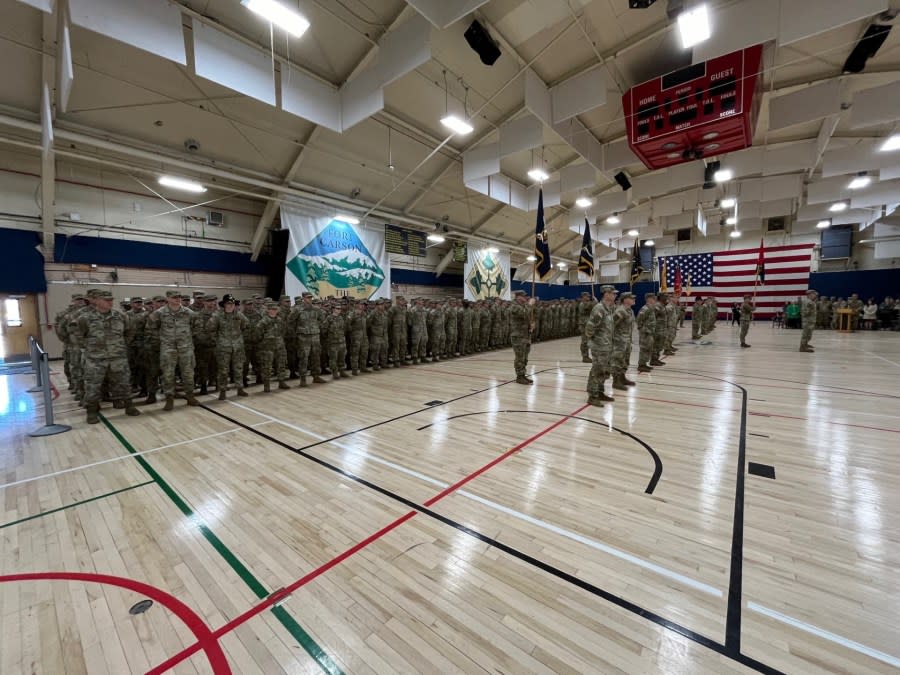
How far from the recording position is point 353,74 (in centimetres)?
818

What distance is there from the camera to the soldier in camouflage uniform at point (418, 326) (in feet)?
29.6

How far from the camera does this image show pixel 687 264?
24.5m

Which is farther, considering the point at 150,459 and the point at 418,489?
the point at 150,459

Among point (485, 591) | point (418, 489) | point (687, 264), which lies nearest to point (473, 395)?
point (418, 489)

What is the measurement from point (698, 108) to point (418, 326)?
286 inches

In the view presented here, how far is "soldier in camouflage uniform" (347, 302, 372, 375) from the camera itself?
768 centimetres

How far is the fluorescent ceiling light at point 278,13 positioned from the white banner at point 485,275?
1379 centimetres

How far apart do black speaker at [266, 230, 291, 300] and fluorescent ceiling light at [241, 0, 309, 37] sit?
7217 millimetres

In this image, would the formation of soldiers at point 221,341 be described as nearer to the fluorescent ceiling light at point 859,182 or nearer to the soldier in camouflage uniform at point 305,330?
the soldier in camouflage uniform at point 305,330

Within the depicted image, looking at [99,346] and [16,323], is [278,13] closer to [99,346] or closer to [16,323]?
→ [99,346]

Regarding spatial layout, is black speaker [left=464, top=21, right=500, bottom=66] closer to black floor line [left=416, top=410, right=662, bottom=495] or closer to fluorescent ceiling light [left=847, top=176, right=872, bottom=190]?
black floor line [left=416, top=410, right=662, bottom=495]

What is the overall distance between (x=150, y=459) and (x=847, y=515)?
19.6 feet

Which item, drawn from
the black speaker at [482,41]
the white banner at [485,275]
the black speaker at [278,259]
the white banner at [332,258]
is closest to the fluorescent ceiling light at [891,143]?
the black speaker at [482,41]

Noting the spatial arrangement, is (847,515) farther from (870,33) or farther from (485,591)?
(870,33)
